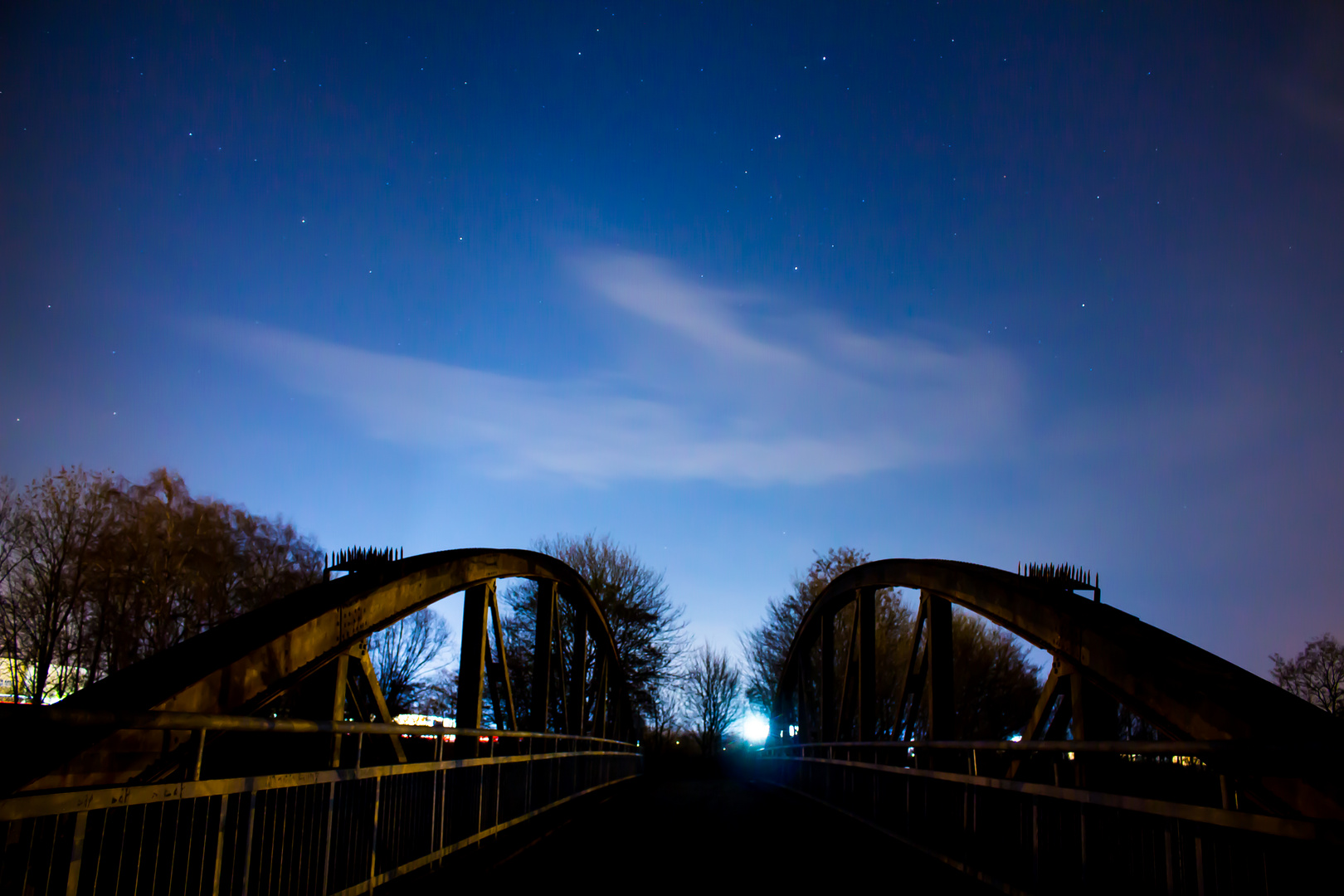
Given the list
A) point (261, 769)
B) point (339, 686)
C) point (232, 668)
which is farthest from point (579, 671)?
point (232, 668)

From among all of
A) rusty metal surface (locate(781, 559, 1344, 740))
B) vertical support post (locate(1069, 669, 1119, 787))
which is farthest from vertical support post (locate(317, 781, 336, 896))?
vertical support post (locate(1069, 669, 1119, 787))

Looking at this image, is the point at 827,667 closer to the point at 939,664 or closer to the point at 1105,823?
the point at 939,664

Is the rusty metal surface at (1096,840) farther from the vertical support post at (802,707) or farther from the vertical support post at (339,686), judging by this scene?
the vertical support post at (802,707)

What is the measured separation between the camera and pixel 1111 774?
5.98 metres

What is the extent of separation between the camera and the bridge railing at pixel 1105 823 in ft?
12.6

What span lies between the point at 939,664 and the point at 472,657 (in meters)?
5.35

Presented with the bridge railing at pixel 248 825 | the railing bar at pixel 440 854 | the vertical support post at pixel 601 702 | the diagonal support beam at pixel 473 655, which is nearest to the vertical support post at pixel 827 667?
the vertical support post at pixel 601 702

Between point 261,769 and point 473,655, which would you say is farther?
point 473,655

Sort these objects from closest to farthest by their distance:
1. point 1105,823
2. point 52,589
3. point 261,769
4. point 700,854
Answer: point 1105,823
point 700,854
point 261,769
point 52,589

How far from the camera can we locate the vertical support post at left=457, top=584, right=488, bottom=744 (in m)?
10.5

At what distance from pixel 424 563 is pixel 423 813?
268cm

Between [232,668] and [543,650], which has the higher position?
[543,650]

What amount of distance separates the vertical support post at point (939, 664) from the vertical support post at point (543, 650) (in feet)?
19.6

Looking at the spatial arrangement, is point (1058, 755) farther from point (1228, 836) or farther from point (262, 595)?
point (262, 595)
